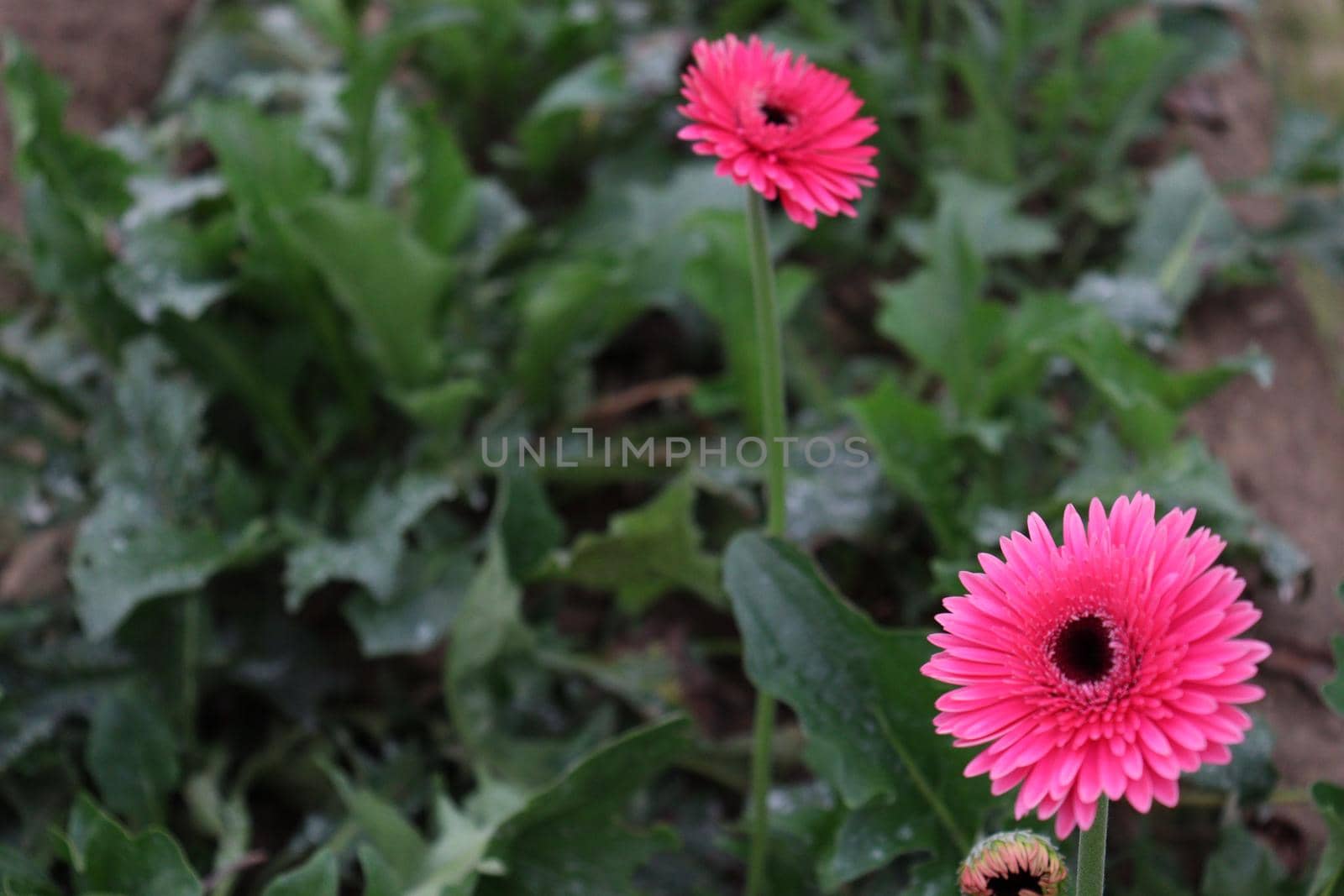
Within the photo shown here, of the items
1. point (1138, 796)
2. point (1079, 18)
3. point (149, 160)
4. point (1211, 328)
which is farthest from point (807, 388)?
point (1138, 796)

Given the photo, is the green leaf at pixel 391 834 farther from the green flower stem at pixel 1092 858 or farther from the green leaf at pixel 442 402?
the green flower stem at pixel 1092 858

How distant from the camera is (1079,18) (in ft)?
8.13

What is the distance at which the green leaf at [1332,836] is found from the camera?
1221 mm

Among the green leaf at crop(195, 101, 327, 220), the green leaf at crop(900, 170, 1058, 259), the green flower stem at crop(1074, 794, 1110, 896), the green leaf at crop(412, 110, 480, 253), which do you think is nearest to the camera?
the green flower stem at crop(1074, 794, 1110, 896)

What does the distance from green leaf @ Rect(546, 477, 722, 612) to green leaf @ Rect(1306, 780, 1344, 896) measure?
2.61 ft

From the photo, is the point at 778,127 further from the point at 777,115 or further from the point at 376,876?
the point at 376,876

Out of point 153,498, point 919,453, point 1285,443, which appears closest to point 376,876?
point 153,498

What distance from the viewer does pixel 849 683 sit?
4.44 feet

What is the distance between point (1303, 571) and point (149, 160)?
2085 mm

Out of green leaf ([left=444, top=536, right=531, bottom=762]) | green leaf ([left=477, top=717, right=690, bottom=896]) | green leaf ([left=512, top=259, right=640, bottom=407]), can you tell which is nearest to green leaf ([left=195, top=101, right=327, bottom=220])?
green leaf ([left=512, top=259, right=640, bottom=407])

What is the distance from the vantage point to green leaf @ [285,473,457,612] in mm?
1710

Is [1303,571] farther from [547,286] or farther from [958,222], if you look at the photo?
[547,286]

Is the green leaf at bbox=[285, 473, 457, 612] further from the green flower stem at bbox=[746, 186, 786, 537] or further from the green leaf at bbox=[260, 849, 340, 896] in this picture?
the green flower stem at bbox=[746, 186, 786, 537]

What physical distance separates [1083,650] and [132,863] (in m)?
1.04
